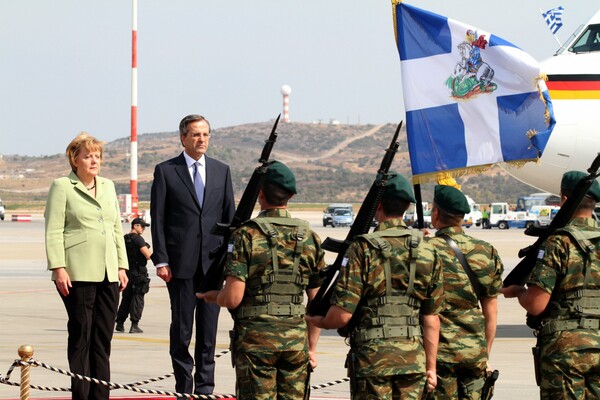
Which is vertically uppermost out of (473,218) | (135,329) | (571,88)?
(571,88)

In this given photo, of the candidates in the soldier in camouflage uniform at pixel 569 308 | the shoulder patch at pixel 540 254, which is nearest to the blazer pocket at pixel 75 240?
the soldier in camouflage uniform at pixel 569 308

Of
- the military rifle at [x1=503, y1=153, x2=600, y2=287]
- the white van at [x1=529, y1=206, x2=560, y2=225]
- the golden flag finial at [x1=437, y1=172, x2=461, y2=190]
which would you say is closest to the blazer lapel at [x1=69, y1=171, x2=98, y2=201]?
the military rifle at [x1=503, y1=153, x2=600, y2=287]

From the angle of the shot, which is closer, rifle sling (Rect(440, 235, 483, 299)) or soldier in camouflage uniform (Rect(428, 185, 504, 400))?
soldier in camouflage uniform (Rect(428, 185, 504, 400))

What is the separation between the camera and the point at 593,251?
26.5ft

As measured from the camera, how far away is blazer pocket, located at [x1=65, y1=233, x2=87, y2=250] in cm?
984

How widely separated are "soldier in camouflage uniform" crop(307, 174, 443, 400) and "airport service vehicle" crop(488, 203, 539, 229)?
7605 centimetres

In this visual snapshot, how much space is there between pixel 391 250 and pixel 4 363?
25.4 ft

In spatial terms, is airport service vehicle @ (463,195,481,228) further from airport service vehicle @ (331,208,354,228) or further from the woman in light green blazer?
the woman in light green blazer

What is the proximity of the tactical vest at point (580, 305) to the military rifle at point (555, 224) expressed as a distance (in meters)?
0.22

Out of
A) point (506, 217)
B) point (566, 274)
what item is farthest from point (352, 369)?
point (506, 217)

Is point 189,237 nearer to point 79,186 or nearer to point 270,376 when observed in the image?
point 79,186

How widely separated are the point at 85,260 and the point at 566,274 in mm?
3820

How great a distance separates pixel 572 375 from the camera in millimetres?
8031

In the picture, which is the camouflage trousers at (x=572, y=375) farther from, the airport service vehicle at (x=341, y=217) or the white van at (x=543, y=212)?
the airport service vehicle at (x=341, y=217)
